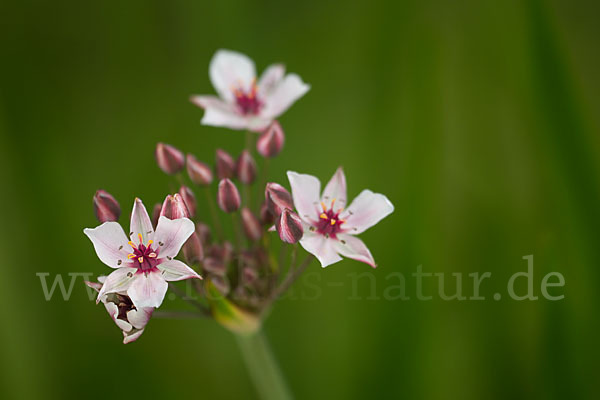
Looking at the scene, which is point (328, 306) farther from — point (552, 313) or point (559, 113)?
point (559, 113)

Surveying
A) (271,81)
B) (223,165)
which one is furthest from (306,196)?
(271,81)

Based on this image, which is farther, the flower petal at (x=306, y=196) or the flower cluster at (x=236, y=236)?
the flower petal at (x=306, y=196)

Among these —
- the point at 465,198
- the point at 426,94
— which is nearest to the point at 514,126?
the point at 465,198

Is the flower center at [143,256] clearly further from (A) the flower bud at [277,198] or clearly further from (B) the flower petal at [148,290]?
(A) the flower bud at [277,198]

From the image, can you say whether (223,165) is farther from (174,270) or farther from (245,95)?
(174,270)

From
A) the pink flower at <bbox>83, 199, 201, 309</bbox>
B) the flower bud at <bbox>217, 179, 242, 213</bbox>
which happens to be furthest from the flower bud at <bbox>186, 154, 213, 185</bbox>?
the pink flower at <bbox>83, 199, 201, 309</bbox>

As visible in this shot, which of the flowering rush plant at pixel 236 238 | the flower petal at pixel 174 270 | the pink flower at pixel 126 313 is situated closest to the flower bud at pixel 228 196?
the flowering rush plant at pixel 236 238
